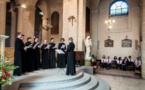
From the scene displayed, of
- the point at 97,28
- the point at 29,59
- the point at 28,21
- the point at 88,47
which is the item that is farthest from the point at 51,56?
the point at 97,28

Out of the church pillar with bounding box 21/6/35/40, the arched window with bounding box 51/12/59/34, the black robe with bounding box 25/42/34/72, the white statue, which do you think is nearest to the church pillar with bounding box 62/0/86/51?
the white statue

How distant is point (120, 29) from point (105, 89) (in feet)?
34.4

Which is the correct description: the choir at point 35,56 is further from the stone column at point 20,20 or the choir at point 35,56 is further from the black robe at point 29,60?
the stone column at point 20,20

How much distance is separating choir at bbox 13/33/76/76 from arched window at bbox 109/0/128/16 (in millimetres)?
9732

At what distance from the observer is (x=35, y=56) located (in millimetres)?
7230

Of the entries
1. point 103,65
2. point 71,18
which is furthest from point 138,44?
point 71,18

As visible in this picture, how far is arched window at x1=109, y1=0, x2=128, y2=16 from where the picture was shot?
596 inches

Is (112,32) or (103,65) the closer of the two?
(103,65)

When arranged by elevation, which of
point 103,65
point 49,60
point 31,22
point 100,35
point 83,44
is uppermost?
point 31,22

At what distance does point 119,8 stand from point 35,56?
11.7 m

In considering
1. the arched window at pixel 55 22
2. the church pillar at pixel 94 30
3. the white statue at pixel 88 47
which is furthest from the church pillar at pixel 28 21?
the church pillar at pixel 94 30

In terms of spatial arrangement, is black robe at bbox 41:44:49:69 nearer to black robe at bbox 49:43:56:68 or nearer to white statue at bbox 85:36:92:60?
black robe at bbox 49:43:56:68

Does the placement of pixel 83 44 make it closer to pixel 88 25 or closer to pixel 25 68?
pixel 25 68

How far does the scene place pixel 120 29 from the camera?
1491 centimetres
